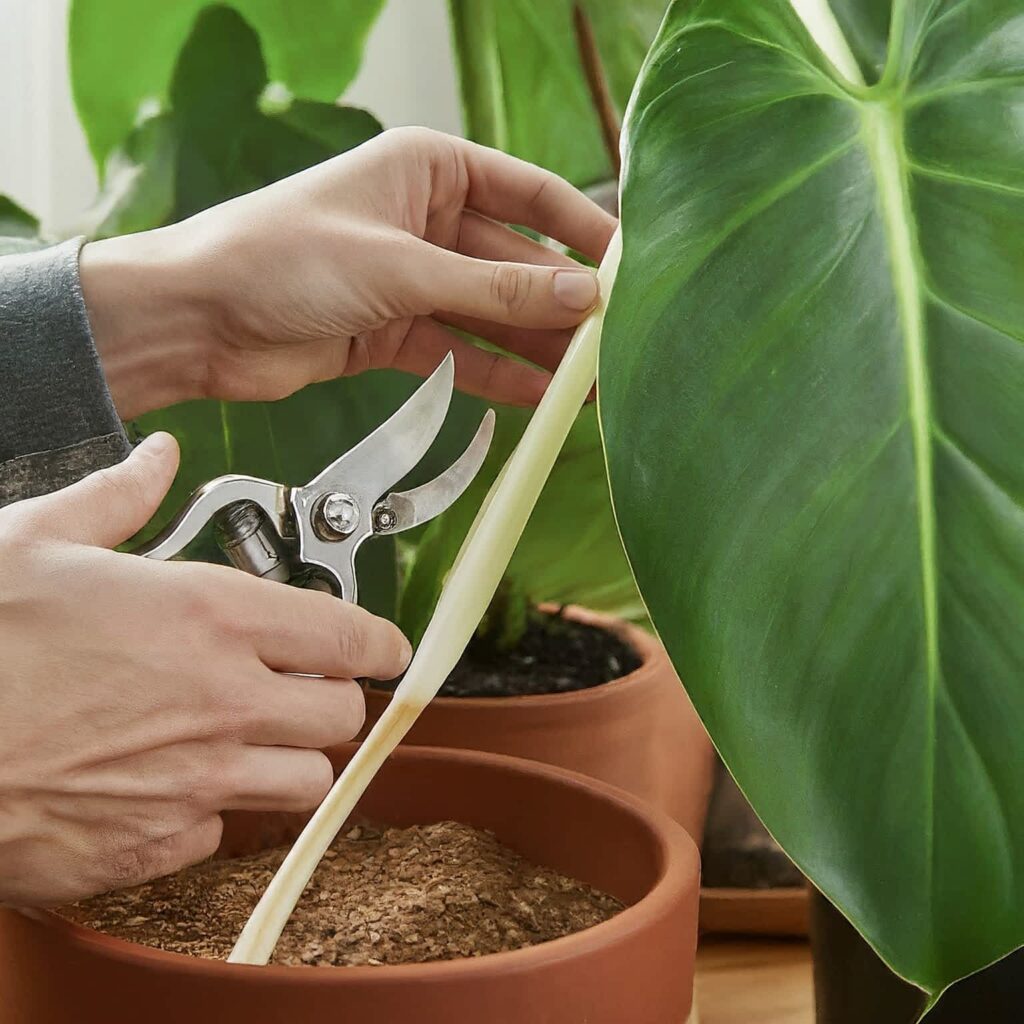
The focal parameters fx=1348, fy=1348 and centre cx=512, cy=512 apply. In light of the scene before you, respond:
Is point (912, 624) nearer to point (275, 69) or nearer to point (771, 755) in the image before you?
point (771, 755)

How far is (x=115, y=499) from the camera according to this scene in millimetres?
462

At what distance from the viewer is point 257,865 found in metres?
0.58

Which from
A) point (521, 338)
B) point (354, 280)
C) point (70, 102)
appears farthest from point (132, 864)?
point (70, 102)

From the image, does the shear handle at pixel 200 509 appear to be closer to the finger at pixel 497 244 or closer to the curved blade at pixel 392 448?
the curved blade at pixel 392 448

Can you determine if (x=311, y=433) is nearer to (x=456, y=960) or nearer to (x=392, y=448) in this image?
(x=392, y=448)

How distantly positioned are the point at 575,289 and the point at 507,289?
0.04m

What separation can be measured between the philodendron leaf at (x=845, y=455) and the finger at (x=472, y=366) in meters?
0.29

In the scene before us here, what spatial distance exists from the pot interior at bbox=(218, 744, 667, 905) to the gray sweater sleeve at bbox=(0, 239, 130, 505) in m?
0.18

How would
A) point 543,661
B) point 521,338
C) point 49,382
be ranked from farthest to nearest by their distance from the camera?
point 543,661 < point 521,338 < point 49,382

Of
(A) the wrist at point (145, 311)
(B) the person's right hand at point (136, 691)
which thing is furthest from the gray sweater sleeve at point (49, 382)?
(B) the person's right hand at point (136, 691)

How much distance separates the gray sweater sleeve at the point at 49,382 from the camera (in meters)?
0.59

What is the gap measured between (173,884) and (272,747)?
0.12m

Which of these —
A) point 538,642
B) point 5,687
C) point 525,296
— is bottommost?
point 538,642

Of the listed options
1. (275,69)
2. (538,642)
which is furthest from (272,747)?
(275,69)
